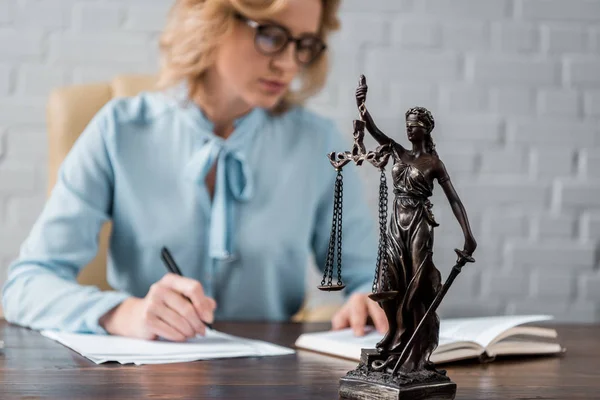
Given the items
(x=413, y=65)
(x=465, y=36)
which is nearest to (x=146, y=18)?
(x=413, y=65)

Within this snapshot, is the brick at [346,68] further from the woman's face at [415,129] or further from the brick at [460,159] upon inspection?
the woman's face at [415,129]

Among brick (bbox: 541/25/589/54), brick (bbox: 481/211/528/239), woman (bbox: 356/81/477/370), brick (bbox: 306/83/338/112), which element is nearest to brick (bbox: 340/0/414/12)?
brick (bbox: 306/83/338/112)

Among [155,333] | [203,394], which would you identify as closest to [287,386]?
[203,394]

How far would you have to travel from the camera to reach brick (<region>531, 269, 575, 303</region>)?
8.26 ft

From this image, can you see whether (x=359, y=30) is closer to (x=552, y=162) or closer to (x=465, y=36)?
(x=465, y=36)

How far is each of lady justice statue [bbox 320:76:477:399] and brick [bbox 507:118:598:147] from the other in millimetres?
1789

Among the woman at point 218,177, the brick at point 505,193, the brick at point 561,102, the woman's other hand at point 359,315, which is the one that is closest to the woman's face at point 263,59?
the woman at point 218,177

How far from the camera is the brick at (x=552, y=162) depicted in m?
2.51

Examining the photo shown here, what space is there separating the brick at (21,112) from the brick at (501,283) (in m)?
1.41

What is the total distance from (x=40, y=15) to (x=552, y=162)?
1.58 metres

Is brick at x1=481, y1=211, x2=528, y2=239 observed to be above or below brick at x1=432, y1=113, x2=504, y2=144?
below

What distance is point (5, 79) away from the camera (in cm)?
228

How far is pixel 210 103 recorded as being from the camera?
1813 millimetres

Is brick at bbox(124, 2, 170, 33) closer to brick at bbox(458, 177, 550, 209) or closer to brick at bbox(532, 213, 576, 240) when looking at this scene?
brick at bbox(458, 177, 550, 209)
